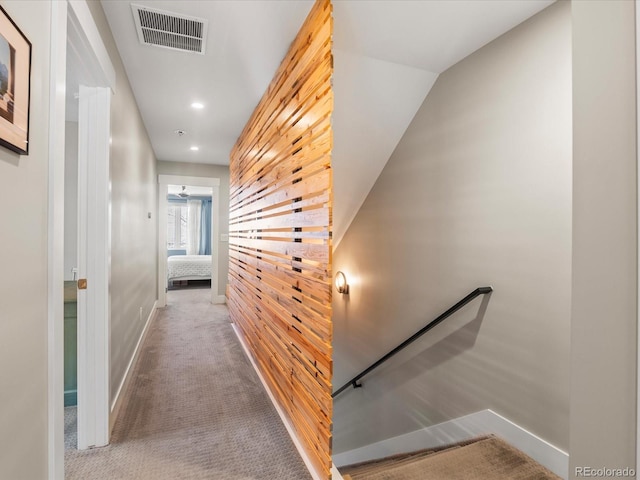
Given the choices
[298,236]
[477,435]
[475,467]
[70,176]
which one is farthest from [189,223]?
[475,467]

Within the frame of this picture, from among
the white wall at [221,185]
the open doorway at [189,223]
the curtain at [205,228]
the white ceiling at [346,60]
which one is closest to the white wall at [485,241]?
the white ceiling at [346,60]

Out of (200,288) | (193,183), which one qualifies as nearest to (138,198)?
(193,183)

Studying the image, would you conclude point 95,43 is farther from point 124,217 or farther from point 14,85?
point 124,217

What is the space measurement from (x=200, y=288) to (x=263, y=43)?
6.70 metres

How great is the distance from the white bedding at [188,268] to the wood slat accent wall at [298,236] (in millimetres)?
5218

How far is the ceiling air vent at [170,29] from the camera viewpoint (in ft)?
6.04

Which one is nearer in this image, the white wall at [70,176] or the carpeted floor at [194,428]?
the carpeted floor at [194,428]

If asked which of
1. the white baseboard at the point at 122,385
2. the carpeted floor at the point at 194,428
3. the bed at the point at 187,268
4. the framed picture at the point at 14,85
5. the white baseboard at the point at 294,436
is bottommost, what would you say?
the carpeted floor at the point at 194,428

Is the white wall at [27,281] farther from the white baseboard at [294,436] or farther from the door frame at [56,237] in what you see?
the white baseboard at [294,436]

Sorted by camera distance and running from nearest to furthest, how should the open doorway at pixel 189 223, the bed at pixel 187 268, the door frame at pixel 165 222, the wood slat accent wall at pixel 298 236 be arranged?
the wood slat accent wall at pixel 298 236, the door frame at pixel 165 222, the bed at pixel 187 268, the open doorway at pixel 189 223

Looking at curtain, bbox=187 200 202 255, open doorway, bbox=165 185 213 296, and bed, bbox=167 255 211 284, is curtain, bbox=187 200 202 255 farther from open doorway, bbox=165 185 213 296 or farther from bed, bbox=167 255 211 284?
bed, bbox=167 255 211 284

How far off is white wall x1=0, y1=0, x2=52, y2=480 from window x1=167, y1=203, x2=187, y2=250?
976 cm

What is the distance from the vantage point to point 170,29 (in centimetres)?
196

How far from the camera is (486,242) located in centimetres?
211
